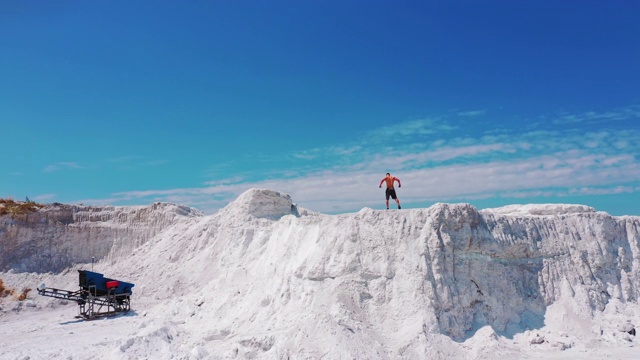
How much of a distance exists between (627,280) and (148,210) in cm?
2281

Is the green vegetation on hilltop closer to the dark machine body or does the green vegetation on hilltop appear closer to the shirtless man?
the dark machine body

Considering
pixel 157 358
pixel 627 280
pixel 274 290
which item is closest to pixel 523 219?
pixel 627 280

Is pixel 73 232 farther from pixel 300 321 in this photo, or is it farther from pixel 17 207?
pixel 300 321

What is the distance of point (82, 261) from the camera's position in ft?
83.4

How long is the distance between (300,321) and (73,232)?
59.3 ft

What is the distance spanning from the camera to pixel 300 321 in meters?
13.1

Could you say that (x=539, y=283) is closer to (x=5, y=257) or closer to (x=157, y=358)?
(x=157, y=358)

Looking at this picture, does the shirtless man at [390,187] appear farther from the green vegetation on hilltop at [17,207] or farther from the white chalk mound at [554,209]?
the green vegetation on hilltop at [17,207]

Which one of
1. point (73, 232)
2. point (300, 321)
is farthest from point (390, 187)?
point (73, 232)

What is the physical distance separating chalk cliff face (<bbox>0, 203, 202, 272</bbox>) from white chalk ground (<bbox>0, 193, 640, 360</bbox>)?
491 cm

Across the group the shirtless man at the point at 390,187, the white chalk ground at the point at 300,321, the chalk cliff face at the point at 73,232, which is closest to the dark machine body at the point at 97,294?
the white chalk ground at the point at 300,321

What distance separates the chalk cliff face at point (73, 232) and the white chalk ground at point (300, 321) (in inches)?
193

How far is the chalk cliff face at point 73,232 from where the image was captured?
24672 millimetres

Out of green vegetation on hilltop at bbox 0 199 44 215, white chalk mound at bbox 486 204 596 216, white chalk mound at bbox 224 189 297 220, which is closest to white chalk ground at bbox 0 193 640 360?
white chalk mound at bbox 486 204 596 216
